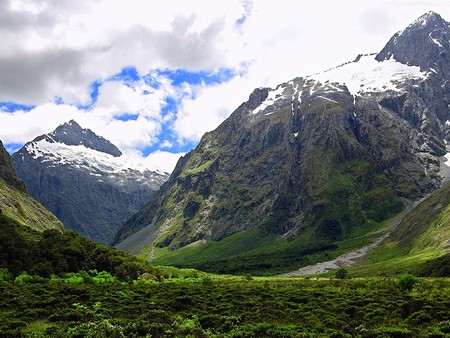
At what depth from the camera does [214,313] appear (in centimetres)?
5200

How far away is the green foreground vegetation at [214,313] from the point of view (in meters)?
40.7

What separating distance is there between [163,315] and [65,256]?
54757mm

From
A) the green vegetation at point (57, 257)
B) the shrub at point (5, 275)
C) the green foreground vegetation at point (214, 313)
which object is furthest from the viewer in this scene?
the green vegetation at point (57, 257)

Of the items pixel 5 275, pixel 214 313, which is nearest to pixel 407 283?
pixel 214 313

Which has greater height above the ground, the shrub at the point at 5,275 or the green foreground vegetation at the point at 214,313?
the shrub at the point at 5,275

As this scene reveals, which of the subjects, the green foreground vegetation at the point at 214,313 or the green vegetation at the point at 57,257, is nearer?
the green foreground vegetation at the point at 214,313

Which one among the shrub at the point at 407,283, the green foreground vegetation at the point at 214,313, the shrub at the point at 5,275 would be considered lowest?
the shrub at the point at 407,283

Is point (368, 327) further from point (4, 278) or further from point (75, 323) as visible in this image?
point (4, 278)

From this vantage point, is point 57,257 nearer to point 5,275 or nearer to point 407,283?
point 5,275

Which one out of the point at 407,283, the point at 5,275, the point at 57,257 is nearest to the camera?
the point at 407,283

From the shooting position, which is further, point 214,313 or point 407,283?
point 407,283

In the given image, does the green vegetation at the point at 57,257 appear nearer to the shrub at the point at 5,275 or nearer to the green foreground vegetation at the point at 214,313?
the shrub at the point at 5,275

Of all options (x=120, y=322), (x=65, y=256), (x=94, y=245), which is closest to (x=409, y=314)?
(x=120, y=322)

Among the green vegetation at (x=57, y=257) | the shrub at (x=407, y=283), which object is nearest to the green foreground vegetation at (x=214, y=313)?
the shrub at (x=407, y=283)
